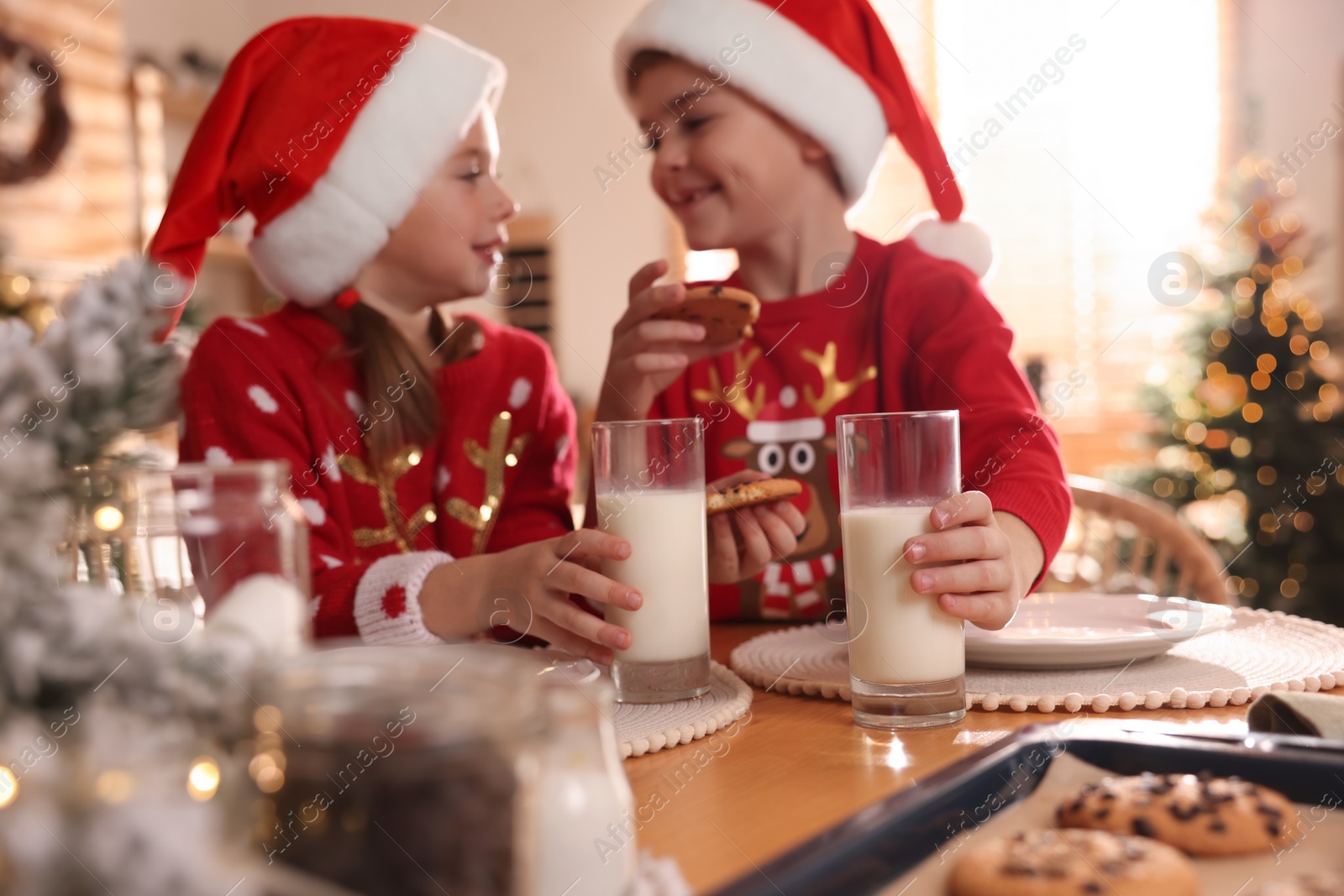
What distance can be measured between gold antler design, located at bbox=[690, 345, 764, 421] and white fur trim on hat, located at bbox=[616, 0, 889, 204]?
30cm

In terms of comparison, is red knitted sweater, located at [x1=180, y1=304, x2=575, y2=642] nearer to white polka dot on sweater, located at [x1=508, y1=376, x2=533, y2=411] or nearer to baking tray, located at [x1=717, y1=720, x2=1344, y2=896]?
white polka dot on sweater, located at [x1=508, y1=376, x2=533, y2=411]

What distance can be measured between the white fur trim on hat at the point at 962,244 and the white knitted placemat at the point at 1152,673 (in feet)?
1.78

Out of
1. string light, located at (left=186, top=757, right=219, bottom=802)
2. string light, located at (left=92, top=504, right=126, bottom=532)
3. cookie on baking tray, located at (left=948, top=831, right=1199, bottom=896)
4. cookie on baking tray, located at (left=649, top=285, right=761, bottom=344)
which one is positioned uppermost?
cookie on baking tray, located at (left=649, top=285, right=761, bottom=344)

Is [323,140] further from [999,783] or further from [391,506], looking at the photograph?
[999,783]

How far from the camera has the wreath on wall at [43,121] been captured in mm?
3652

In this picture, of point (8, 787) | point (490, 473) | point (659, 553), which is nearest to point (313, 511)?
point (490, 473)

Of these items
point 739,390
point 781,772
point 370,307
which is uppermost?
point 370,307

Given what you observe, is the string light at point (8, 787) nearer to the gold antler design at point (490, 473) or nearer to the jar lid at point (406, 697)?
the jar lid at point (406, 697)

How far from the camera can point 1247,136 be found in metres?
3.64

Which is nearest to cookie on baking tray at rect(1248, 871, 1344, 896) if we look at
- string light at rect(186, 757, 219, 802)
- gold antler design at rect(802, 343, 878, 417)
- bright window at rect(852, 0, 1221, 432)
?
string light at rect(186, 757, 219, 802)

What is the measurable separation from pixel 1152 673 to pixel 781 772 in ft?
1.12

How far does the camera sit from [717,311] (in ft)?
3.69

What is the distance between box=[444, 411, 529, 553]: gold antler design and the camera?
132 centimetres

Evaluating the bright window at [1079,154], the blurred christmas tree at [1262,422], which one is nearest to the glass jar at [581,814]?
the blurred christmas tree at [1262,422]
